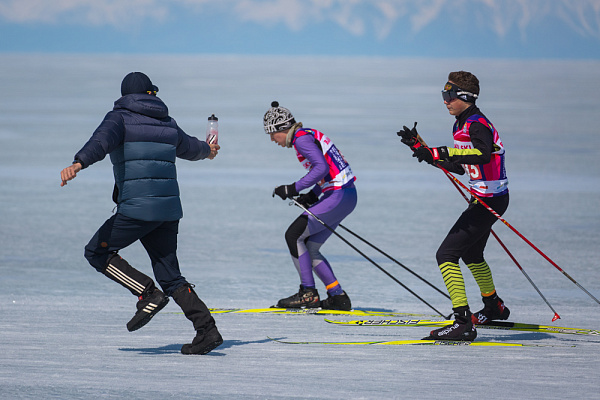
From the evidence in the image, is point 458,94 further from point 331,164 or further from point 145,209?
point 145,209

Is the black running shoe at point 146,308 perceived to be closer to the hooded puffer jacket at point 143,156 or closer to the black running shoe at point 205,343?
the black running shoe at point 205,343

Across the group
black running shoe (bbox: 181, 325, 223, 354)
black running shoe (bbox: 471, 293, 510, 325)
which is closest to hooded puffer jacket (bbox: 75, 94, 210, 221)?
black running shoe (bbox: 181, 325, 223, 354)

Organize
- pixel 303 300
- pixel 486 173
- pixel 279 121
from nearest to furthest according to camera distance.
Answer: pixel 486 173 → pixel 279 121 → pixel 303 300

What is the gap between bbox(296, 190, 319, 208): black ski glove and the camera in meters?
7.19

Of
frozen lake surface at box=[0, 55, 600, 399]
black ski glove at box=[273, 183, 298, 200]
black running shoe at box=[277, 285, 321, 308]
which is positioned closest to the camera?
frozen lake surface at box=[0, 55, 600, 399]

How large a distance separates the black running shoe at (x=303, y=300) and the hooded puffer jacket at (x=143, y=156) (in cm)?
198

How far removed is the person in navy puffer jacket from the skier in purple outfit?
1743 mm

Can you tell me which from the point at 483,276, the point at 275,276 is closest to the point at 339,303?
the point at 483,276

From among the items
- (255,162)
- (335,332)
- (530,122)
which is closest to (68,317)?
(335,332)

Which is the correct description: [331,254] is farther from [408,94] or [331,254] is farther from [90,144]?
[408,94]

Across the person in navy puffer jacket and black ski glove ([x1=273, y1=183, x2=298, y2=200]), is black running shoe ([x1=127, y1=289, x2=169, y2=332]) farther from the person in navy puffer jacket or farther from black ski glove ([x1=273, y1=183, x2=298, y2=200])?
black ski glove ([x1=273, y1=183, x2=298, y2=200])

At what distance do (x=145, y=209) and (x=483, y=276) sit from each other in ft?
8.22

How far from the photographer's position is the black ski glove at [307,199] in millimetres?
7191

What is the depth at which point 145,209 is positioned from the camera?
508cm
